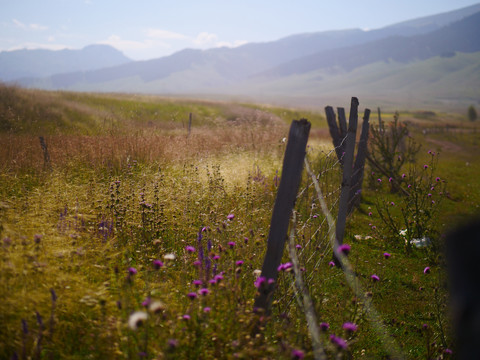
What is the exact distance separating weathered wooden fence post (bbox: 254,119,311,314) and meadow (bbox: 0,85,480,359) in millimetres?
171

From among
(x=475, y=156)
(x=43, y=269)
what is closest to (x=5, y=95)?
(x=43, y=269)

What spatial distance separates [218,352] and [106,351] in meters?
0.82

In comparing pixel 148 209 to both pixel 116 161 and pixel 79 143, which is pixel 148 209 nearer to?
pixel 116 161

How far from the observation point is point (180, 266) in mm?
4301

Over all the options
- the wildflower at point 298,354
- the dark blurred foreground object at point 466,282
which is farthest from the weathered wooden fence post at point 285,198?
the dark blurred foreground object at point 466,282

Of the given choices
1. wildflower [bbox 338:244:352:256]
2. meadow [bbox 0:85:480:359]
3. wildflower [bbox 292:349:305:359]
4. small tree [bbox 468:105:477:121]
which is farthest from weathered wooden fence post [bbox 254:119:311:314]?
small tree [bbox 468:105:477:121]

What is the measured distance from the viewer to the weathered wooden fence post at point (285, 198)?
2945 millimetres

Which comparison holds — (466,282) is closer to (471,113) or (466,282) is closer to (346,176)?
(346,176)

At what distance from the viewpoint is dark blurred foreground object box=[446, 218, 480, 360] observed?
1.09m

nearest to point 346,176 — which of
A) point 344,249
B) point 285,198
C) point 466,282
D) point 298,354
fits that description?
point 285,198

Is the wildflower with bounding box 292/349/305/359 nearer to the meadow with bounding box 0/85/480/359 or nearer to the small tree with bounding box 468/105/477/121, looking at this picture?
the meadow with bounding box 0/85/480/359

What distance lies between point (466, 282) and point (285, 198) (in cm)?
204

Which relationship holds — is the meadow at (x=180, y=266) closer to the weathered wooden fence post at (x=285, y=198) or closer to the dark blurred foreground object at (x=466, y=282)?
the weathered wooden fence post at (x=285, y=198)

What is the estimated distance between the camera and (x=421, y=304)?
489 cm
